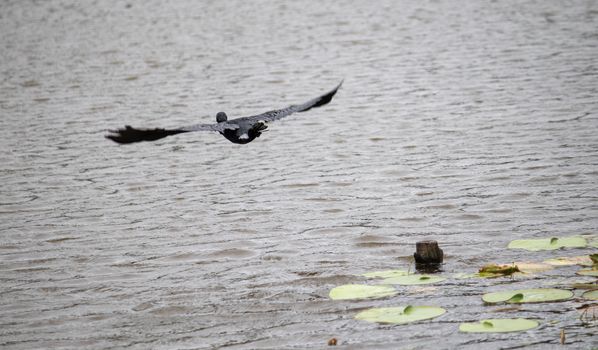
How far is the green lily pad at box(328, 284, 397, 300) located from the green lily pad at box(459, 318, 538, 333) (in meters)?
0.79

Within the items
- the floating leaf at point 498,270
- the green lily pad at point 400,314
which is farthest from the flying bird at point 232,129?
the floating leaf at point 498,270

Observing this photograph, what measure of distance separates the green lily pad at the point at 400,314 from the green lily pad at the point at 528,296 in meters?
0.38

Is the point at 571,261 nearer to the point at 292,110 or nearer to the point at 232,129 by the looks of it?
the point at 292,110

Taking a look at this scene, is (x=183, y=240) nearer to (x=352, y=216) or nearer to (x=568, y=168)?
(x=352, y=216)

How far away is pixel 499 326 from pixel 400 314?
0.67 meters

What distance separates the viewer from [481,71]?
1488 cm

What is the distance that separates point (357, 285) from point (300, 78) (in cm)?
869

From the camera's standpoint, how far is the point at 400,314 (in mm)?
6441

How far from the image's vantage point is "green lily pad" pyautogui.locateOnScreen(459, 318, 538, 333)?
6.08 metres

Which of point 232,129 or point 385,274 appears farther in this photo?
point 385,274

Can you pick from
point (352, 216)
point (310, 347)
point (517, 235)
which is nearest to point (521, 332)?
point (310, 347)

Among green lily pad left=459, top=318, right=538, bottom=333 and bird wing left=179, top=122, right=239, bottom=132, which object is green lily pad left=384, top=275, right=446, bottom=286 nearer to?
green lily pad left=459, top=318, right=538, bottom=333

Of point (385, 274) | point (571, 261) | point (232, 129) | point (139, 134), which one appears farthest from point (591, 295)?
point (139, 134)

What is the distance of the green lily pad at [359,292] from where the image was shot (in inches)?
270
